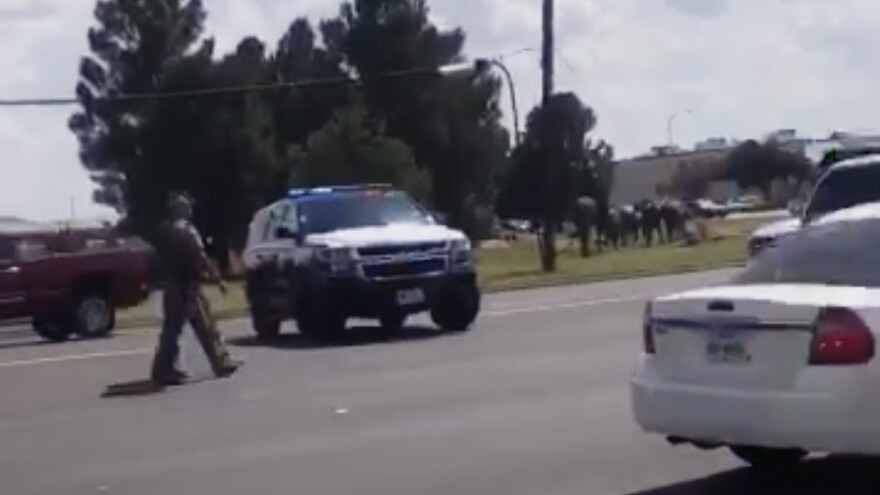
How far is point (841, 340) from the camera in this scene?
11117mm

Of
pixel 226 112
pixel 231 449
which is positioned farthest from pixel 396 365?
pixel 226 112

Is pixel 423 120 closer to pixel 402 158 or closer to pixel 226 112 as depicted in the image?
pixel 226 112

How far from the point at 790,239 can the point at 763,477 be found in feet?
4.55

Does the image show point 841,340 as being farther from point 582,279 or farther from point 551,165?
point 551,165

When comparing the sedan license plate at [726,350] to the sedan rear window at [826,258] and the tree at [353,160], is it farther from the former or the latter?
the tree at [353,160]

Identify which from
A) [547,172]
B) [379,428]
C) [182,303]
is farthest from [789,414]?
[547,172]

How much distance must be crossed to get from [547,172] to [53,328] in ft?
65.6

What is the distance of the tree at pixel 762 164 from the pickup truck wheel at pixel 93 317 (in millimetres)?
41202

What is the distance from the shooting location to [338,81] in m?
76.4

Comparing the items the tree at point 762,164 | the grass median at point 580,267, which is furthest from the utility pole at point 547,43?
the tree at point 762,164

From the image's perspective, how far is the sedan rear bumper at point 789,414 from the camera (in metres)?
11.0

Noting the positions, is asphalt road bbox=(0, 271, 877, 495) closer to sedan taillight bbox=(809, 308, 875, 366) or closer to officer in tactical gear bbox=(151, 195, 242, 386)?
officer in tactical gear bbox=(151, 195, 242, 386)

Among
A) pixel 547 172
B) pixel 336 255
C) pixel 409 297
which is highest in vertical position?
pixel 547 172

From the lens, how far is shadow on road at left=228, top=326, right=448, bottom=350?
25359mm
